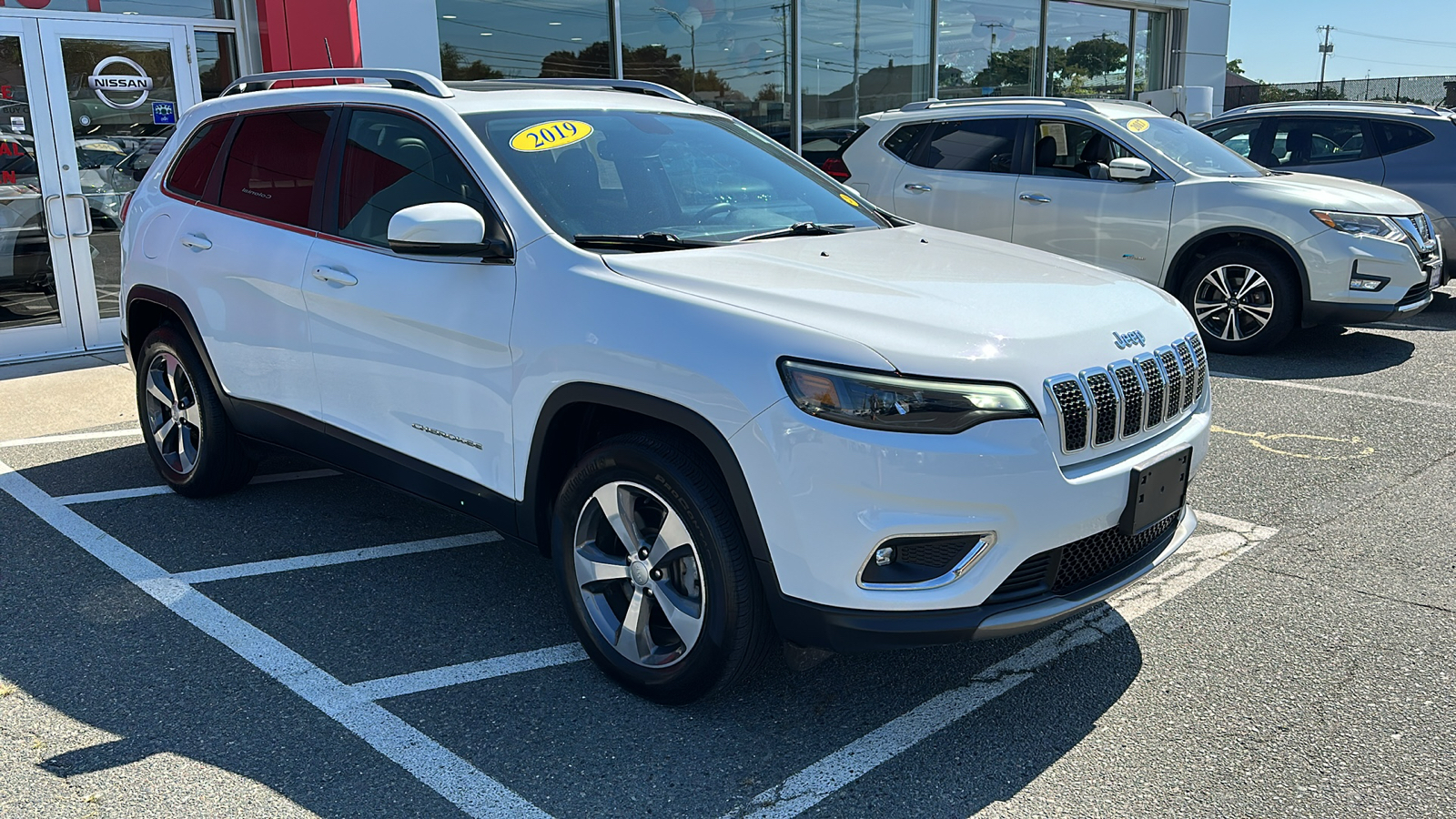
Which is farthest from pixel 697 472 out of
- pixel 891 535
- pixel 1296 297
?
pixel 1296 297

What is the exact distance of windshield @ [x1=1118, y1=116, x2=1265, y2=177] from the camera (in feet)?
27.3

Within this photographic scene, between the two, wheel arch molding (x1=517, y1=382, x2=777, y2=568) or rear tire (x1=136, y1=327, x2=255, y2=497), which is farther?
rear tire (x1=136, y1=327, x2=255, y2=497)

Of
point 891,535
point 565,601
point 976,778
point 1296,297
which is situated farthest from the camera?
point 1296,297

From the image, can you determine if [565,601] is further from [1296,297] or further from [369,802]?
[1296,297]

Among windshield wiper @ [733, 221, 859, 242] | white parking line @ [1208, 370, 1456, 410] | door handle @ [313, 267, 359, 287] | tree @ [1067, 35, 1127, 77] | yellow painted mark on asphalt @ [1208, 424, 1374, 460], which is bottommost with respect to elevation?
white parking line @ [1208, 370, 1456, 410]

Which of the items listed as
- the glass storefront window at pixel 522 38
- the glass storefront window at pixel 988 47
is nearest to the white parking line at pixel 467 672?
the glass storefront window at pixel 522 38

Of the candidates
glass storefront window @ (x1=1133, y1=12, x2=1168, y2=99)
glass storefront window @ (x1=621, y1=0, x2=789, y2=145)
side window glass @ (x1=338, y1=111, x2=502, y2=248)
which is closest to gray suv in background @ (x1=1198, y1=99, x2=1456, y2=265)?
glass storefront window @ (x1=621, y1=0, x2=789, y2=145)

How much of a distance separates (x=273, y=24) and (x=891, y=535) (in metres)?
8.18

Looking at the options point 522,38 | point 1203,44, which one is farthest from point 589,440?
point 1203,44

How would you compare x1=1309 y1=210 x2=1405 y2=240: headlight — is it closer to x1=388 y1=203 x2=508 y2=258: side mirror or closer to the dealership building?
x1=388 y1=203 x2=508 y2=258: side mirror

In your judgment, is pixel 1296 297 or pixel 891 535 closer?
pixel 891 535

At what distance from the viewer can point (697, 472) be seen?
117 inches

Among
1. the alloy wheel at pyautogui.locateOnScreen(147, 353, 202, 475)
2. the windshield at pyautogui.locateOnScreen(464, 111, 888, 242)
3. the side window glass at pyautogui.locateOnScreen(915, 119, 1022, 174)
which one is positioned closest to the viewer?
the windshield at pyautogui.locateOnScreen(464, 111, 888, 242)

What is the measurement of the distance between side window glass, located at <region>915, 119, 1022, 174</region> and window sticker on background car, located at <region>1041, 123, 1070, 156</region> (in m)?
0.22
